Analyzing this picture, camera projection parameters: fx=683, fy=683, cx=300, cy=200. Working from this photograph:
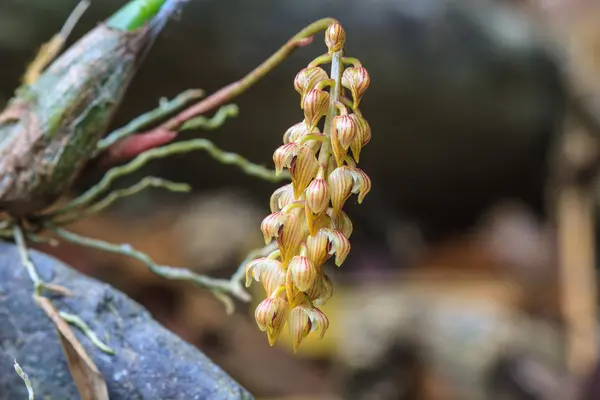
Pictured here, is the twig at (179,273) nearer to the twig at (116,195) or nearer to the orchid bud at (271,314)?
the twig at (116,195)

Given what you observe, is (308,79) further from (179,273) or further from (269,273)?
(179,273)

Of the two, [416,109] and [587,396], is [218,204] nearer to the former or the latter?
[416,109]

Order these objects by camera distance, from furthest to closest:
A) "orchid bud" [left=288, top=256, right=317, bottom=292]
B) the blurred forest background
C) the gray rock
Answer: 1. the blurred forest background
2. the gray rock
3. "orchid bud" [left=288, top=256, right=317, bottom=292]

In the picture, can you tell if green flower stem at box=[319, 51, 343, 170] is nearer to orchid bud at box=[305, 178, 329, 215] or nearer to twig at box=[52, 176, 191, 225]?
orchid bud at box=[305, 178, 329, 215]

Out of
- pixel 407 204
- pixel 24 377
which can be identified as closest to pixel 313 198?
pixel 24 377

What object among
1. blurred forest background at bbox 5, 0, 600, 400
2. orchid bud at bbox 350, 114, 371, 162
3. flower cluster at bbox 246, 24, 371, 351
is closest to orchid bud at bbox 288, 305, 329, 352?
flower cluster at bbox 246, 24, 371, 351

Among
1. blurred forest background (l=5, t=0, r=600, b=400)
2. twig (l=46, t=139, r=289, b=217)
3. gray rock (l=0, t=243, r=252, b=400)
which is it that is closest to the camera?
gray rock (l=0, t=243, r=252, b=400)

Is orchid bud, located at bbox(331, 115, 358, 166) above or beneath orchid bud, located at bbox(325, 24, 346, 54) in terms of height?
beneath
